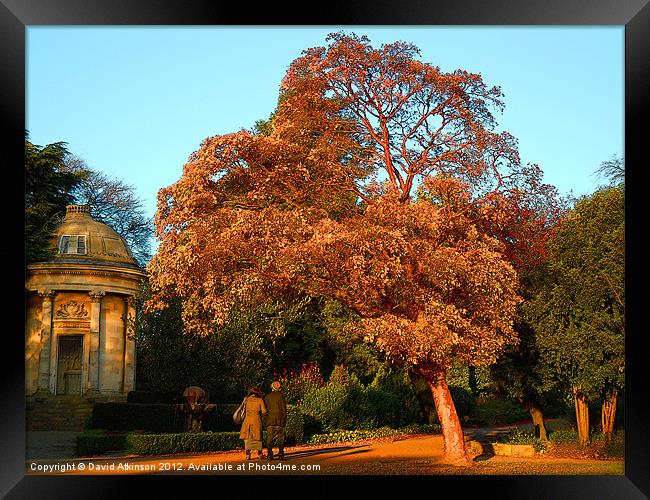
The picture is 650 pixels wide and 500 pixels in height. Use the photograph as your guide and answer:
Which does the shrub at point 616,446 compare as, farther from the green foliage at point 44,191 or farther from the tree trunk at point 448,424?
the green foliage at point 44,191

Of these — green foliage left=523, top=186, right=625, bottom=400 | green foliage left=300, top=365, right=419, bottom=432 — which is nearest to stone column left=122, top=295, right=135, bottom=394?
green foliage left=300, top=365, right=419, bottom=432

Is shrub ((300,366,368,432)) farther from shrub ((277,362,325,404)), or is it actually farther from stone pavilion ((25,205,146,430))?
stone pavilion ((25,205,146,430))

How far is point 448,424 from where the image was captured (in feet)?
62.8

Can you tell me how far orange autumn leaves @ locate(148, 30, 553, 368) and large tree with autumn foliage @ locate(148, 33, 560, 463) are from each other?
0.10 feet

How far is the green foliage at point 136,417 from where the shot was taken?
2462 cm

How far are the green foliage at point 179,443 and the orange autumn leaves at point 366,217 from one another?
2.81 m

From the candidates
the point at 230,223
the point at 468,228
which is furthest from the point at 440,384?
the point at 230,223

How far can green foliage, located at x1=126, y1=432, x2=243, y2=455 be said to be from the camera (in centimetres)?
2023

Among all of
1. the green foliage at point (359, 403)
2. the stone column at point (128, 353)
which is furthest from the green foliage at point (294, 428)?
the stone column at point (128, 353)

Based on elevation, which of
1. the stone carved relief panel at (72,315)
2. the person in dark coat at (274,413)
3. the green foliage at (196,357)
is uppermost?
the stone carved relief panel at (72,315)

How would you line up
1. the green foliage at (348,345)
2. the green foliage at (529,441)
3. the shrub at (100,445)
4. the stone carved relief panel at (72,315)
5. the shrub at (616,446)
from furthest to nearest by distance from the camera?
the stone carved relief panel at (72,315), the green foliage at (348,345), the green foliage at (529,441), the shrub at (616,446), the shrub at (100,445)

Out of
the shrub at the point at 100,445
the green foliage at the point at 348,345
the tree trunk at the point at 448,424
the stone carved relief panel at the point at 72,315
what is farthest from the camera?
the stone carved relief panel at the point at 72,315
